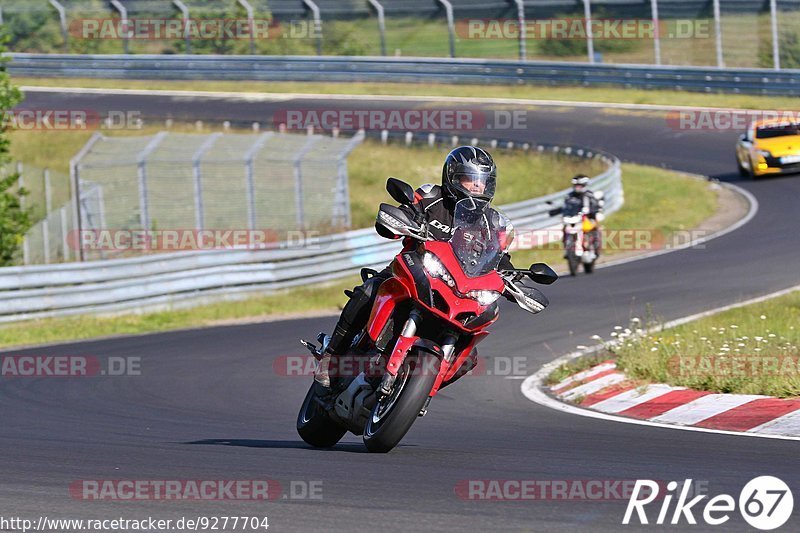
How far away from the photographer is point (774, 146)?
2891cm

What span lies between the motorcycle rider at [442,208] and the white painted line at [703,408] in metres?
2.25

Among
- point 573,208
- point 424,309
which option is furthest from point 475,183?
point 573,208

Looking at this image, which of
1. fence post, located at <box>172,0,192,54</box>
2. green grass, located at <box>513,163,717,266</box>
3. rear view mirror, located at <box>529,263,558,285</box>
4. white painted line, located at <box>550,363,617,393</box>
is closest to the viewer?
rear view mirror, located at <box>529,263,558,285</box>

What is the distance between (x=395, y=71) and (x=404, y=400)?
38.3m

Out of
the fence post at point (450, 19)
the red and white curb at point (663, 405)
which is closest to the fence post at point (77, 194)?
the red and white curb at point (663, 405)

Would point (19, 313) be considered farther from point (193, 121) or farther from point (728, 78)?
point (728, 78)

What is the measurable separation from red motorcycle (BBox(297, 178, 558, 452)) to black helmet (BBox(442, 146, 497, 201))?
0.27 feet

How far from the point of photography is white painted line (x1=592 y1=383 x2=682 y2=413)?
10.1 m

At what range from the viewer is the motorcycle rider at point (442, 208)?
7.57m

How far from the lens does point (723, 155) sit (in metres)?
33.7

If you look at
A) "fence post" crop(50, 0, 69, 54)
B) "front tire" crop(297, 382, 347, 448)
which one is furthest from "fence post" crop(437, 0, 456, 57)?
"front tire" crop(297, 382, 347, 448)

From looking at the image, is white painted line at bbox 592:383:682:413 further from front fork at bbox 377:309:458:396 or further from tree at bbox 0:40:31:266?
tree at bbox 0:40:31:266

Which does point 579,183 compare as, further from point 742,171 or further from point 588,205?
point 742,171

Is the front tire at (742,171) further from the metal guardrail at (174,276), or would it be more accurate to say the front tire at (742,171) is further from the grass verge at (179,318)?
the metal guardrail at (174,276)
